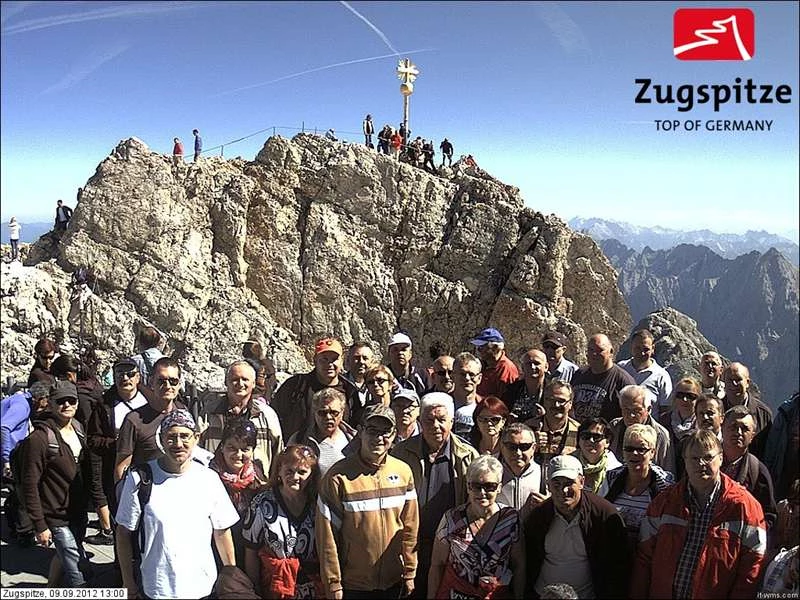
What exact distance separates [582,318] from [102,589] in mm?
20535

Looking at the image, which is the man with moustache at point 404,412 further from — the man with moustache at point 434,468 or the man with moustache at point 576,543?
the man with moustache at point 576,543

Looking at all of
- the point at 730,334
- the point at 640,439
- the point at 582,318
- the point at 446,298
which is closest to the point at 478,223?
the point at 446,298

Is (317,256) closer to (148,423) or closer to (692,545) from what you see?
(148,423)

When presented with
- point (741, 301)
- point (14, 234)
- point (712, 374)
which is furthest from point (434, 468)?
point (741, 301)

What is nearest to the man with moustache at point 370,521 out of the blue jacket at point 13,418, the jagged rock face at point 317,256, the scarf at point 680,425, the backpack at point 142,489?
the backpack at point 142,489

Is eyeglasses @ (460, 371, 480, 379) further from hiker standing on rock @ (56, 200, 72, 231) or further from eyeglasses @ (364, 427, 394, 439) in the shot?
hiker standing on rock @ (56, 200, 72, 231)

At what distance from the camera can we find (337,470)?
183 inches

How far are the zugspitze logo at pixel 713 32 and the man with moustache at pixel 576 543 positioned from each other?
5290 mm

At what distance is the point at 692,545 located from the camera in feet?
13.9

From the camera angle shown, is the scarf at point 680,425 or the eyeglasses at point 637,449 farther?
the scarf at point 680,425

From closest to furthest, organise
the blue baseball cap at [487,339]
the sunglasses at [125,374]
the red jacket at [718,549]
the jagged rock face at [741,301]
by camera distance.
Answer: the red jacket at [718,549] < the sunglasses at [125,374] < the blue baseball cap at [487,339] < the jagged rock face at [741,301]

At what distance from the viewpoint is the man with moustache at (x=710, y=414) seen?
216 inches

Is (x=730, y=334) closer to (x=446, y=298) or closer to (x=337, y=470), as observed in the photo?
(x=446, y=298)

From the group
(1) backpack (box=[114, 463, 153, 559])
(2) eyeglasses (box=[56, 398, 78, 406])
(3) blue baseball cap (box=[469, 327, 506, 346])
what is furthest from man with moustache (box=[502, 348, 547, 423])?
(2) eyeglasses (box=[56, 398, 78, 406])
